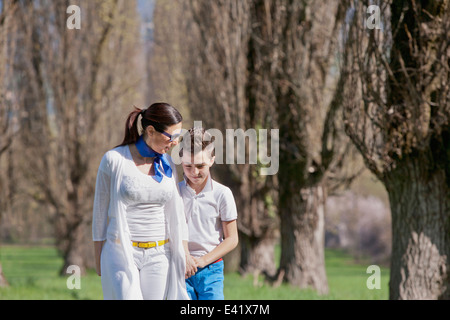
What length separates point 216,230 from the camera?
3699 millimetres

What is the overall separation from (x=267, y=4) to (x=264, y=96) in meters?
1.51

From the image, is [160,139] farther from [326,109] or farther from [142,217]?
[326,109]

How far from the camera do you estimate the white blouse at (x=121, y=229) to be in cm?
312

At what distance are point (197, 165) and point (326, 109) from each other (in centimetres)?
643

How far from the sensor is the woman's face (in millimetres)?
3229

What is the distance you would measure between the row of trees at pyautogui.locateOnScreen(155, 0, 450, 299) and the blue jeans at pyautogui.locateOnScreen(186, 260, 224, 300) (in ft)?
11.6

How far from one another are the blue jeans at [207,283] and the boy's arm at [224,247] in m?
0.11

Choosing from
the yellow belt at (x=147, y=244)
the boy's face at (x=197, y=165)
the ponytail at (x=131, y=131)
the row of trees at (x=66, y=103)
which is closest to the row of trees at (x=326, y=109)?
the row of trees at (x=66, y=103)

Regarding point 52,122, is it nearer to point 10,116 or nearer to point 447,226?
point 10,116

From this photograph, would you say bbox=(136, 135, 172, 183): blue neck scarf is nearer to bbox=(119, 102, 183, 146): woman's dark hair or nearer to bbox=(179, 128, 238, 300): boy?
bbox=(119, 102, 183, 146): woman's dark hair

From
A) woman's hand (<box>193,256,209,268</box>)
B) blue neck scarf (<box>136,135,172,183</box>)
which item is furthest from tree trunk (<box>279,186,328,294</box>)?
blue neck scarf (<box>136,135,172,183</box>)

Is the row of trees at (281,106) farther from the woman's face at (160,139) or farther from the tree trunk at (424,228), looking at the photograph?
the woman's face at (160,139)

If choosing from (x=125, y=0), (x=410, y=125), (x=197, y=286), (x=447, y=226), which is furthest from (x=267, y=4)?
(x=197, y=286)

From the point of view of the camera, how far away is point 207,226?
366 centimetres
